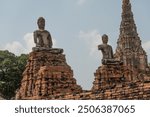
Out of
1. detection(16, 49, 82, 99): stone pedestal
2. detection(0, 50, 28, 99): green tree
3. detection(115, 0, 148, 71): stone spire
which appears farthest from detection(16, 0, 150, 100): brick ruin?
detection(115, 0, 148, 71): stone spire

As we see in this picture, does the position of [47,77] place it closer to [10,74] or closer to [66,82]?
[66,82]

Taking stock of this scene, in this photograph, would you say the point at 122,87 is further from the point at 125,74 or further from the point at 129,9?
the point at 129,9

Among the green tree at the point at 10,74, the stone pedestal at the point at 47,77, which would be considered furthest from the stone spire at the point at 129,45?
the stone pedestal at the point at 47,77

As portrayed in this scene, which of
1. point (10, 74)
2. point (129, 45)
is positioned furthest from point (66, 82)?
point (129, 45)

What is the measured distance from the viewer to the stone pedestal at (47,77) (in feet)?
46.0

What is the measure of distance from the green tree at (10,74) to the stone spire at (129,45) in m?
18.4

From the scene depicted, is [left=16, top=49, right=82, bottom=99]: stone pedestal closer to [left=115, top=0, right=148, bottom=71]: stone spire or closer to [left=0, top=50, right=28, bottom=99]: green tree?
[left=0, top=50, right=28, bottom=99]: green tree

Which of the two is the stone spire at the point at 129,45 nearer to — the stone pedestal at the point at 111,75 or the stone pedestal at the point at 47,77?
the stone pedestal at the point at 111,75

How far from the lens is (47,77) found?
1406cm

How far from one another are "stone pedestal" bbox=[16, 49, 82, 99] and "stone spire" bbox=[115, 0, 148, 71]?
113 feet

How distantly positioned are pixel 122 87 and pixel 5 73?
78.6ft

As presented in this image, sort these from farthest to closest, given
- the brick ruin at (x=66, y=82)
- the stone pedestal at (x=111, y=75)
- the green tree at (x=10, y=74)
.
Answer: the green tree at (x=10, y=74) → the stone pedestal at (x=111, y=75) → the brick ruin at (x=66, y=82)

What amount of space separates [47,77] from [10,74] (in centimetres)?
1991

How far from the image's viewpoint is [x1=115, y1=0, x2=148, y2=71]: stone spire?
165ft
